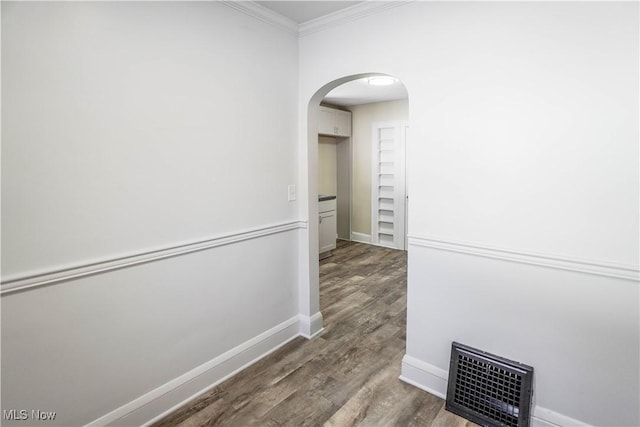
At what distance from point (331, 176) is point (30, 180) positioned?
17.0 feet

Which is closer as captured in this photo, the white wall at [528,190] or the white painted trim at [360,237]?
the white wall at [528,190]

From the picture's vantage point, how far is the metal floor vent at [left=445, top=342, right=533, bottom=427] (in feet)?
5.91

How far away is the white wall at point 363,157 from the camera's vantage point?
5.88m

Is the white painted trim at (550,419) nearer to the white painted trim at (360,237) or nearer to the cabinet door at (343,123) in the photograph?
the white painted trim at (360,237)

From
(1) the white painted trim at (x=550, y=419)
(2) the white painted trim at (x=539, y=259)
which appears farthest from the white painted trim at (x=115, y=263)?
(1) the white painted trim at (x=550, y=419)

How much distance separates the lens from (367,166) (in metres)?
6.12

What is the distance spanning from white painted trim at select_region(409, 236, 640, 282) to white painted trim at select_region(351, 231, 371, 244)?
4.07 meters

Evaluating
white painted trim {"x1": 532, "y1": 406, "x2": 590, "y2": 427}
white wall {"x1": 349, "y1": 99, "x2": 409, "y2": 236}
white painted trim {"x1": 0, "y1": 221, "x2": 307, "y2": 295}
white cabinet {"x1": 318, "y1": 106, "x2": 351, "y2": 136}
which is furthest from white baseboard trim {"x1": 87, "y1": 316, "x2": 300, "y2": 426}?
white wall {"x1": 349, "y1": 99, "x2": 409, "y2": 236}

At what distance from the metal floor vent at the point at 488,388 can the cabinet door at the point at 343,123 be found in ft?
14.6

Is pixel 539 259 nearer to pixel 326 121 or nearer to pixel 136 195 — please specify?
pixel 136 195

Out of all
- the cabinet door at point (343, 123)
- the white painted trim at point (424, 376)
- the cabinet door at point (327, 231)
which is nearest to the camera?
the white painted trim at point (424, 376)

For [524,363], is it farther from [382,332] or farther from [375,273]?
[375,273]

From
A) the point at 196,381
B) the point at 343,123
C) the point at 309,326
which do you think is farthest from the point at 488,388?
the point at 343,123

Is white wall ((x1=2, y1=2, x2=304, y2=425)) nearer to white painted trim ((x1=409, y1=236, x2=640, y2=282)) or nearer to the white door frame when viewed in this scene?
white painted trim ((x1=409, y1=236, x2=640, y2=282))
